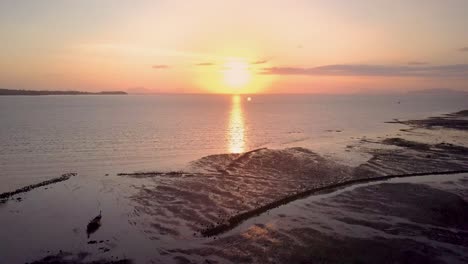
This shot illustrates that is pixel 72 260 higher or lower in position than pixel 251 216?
lower

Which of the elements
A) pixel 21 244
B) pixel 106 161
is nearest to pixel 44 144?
pixel 106 161

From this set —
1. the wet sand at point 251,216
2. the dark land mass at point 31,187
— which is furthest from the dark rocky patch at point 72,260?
the dark land mass at point 31,187

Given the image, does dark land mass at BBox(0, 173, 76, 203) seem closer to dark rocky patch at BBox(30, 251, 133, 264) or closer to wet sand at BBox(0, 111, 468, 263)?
wet sand at BBox(0, 111, 468, 263)

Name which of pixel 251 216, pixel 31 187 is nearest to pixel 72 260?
pixel 251 216

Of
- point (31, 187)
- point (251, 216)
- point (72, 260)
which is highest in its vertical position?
point (31, 187)

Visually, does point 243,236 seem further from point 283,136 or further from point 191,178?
point 283,136

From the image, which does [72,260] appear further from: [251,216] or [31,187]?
[31,187]

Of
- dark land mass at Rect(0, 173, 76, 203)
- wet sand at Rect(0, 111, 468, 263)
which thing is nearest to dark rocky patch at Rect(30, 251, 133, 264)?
wet sand at Rect(0, 111, 468, 263)

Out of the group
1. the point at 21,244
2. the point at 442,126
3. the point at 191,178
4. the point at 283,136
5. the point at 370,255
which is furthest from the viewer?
the point at 442,126

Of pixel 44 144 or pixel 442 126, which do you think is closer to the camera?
pixel 44 144
